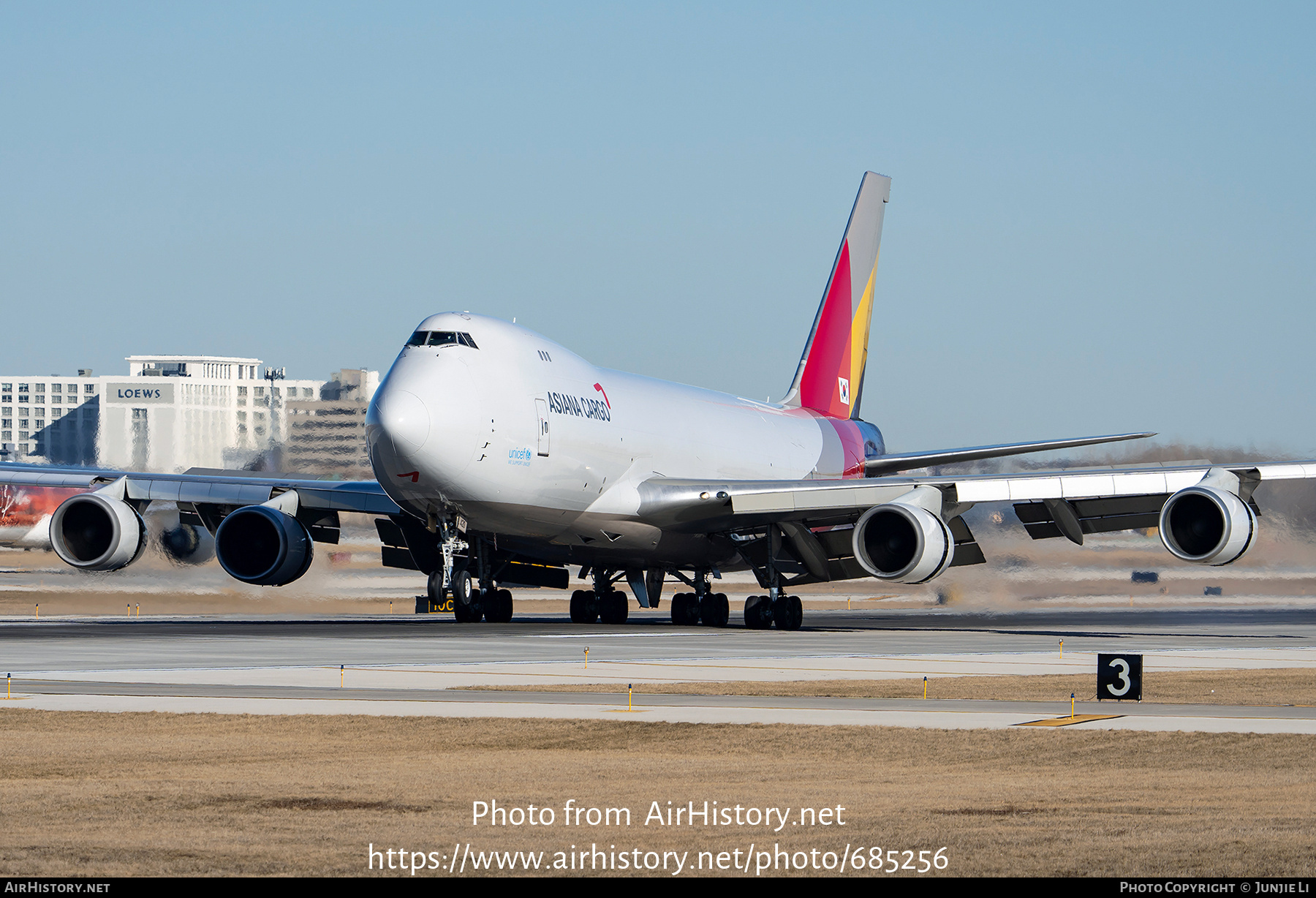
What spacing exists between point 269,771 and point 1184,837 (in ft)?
22.6

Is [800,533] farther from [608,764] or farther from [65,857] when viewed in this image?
[65,857]

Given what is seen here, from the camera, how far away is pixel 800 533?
37.2 metres

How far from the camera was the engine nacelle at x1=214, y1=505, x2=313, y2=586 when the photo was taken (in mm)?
35406

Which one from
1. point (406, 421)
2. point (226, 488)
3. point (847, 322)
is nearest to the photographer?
point (406, 421)

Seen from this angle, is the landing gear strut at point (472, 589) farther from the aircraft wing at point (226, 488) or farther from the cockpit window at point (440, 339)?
the cockpit window at point (440, 339)

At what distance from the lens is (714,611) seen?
3888 cm

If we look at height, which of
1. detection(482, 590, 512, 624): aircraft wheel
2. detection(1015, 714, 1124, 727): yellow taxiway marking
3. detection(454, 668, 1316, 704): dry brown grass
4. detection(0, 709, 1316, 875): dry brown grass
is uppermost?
detection(0, 709, 1316, 875): dry brown grass

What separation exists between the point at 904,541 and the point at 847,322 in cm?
1801

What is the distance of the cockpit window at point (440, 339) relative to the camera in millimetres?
32094

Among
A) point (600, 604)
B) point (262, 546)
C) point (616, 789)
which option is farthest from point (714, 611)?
point (616, 789)

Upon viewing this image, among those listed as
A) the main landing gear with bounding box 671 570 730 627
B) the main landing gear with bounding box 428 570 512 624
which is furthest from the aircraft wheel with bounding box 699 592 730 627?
the main landing gear with bounding box 428 570 512 624

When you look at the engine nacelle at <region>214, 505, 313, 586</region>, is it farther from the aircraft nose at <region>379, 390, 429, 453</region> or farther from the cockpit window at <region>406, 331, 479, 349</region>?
the cockpit window at <region>406, 331, 479, 349</region>

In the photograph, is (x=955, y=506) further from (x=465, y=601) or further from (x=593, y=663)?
(x=593, y=663)

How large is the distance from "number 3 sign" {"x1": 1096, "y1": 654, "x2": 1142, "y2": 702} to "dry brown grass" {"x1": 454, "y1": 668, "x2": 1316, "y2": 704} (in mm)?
400
